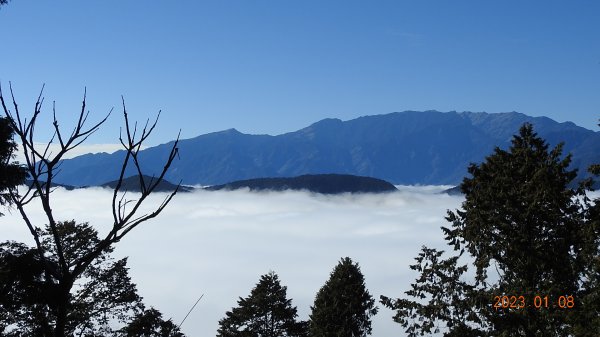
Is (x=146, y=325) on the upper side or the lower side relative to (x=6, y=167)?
lower

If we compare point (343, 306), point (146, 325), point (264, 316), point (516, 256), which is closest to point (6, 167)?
point (146, 325)

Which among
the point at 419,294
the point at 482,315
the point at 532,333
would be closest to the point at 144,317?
the point at 419,294

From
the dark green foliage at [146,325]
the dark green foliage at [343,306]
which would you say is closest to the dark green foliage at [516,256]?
the dark green foliage at [146,325]

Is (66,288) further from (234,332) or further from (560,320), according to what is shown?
(234,332)

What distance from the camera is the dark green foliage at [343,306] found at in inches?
1587

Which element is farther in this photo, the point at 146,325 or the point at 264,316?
the point at 264,316

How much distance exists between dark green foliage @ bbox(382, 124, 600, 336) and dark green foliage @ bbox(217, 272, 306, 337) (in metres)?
18.7

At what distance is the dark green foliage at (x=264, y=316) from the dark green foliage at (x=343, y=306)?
7.81 ft

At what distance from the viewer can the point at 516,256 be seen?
1805 cm

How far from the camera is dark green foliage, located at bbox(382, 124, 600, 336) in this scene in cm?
1728

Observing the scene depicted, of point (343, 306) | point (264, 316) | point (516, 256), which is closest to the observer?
point (516, 256)

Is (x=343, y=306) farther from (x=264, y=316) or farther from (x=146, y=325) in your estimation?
(x=146, y=325)

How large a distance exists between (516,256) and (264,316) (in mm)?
23711

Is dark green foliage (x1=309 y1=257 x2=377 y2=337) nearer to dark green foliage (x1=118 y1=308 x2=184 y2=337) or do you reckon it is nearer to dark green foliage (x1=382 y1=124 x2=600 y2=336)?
dark green foliage (x1=118 y1=308 x2=184 y2=337)
